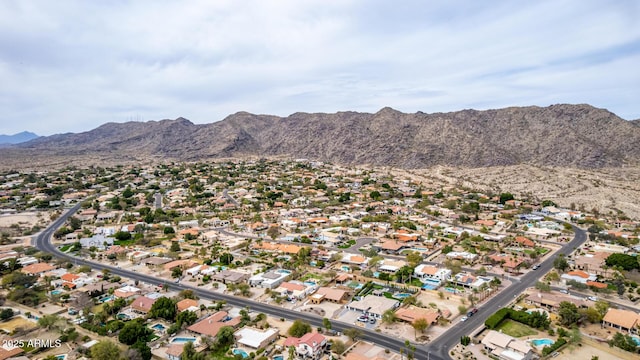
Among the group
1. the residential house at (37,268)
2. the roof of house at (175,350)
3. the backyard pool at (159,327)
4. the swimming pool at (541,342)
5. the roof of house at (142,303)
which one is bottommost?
the swimming pool at (541,342)

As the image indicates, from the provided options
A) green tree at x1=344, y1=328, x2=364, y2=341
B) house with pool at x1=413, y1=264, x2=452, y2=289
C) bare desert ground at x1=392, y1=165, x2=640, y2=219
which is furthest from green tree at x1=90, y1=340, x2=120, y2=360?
bare desert ground at x1=392, y1=165, x2=640, y2=219

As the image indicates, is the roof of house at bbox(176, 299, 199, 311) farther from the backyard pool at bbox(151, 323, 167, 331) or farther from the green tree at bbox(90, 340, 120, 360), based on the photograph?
the green tree at bbox(90, 340, 120, 360)

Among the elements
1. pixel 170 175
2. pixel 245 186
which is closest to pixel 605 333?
pixel 245 186

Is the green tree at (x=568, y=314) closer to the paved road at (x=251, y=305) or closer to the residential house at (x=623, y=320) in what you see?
the residential house at (x=623, y=320)

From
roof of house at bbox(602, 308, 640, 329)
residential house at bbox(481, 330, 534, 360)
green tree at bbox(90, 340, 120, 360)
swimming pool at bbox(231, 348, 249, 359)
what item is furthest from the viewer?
roof of house at bbox(602, 308, 640, 329)

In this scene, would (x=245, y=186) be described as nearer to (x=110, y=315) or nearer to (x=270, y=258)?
(x=270, y=258)

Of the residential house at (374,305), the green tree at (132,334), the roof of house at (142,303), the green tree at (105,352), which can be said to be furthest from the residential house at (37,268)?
the residential house at (374,305)

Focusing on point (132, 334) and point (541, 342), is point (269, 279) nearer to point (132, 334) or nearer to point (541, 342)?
point (132, 334)

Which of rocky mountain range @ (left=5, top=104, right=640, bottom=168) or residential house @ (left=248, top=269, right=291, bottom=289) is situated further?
rocky mountain range @ (left=5, top=104, right=640, bottom=168)
